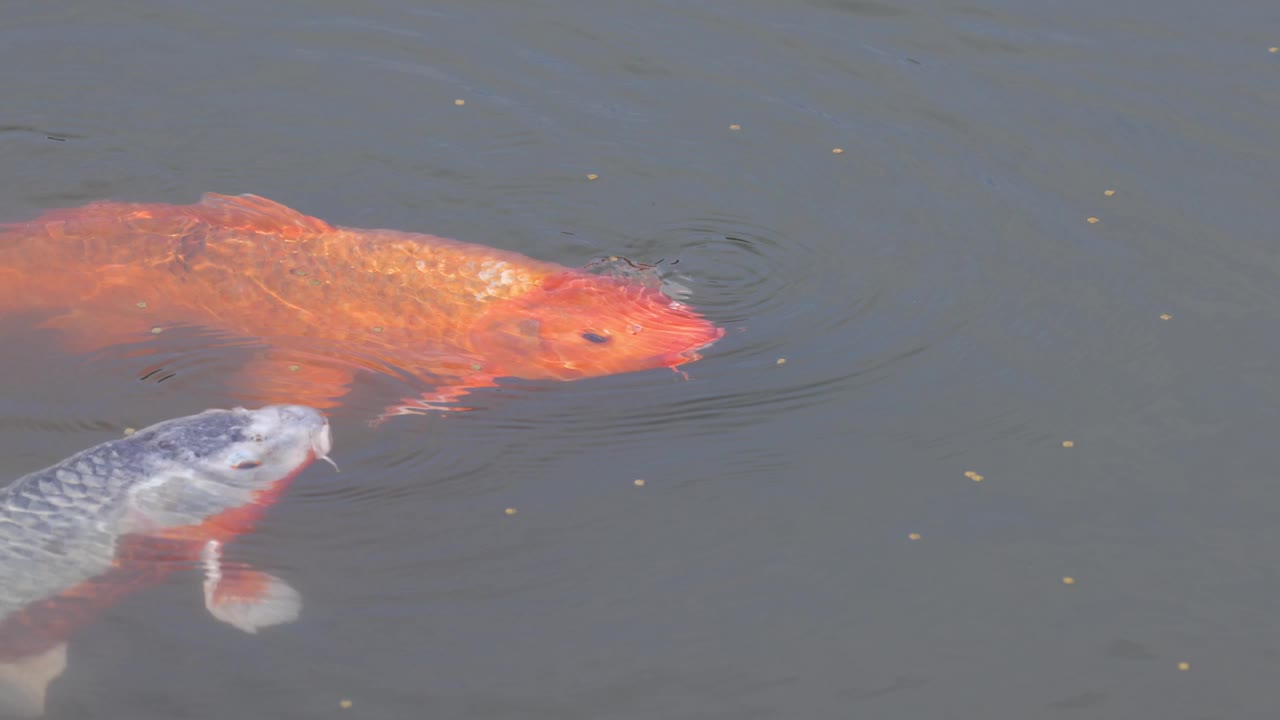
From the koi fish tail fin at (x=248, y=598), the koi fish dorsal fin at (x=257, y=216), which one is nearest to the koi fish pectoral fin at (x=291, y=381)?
the koi fish dorsal fin at (x=257, y=216)

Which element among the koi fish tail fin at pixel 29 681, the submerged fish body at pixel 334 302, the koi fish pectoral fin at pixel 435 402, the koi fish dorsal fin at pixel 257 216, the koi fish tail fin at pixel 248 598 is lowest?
the koi fish tail fin at pixel 29 681

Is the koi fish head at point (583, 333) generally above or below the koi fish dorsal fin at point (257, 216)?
below

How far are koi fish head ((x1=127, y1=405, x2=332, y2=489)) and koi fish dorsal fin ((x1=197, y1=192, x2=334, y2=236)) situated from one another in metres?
1.25

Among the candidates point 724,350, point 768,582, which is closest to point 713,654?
point 768,582

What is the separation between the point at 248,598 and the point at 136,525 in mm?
539

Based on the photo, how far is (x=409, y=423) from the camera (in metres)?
5.32

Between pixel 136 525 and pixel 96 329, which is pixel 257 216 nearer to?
pixel 96 329

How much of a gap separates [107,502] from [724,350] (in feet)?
8.43

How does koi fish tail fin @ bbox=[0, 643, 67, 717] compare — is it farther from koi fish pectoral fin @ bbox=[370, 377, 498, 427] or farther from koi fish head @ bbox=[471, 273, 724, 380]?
koi fish head @ bbox=[471, 273, 724, 380]

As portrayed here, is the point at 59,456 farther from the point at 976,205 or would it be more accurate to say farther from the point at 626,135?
the point at 976,205

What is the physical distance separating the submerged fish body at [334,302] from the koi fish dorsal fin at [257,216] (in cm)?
1

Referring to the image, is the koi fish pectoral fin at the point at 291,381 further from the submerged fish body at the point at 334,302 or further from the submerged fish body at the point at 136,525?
the submerged fish body at the point at 136,525

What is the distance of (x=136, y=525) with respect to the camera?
462 cm

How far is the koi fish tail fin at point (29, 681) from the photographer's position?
13.5 feet
